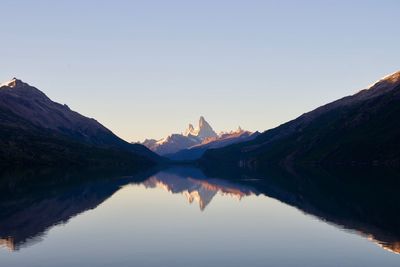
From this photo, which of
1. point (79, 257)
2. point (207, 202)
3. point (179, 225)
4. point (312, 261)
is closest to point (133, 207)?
point (207, 202)

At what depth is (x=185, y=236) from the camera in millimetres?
63062

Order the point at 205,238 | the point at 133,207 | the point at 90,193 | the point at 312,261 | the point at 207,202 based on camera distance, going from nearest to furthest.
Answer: the point at 312,261
the point at 205,238
the point at 133,207
the point at 207,202
the point at 90,193

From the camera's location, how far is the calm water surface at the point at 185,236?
159ft

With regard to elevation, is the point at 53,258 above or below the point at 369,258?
above

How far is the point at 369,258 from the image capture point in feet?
157

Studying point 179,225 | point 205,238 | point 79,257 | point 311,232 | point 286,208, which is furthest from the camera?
point 286,208

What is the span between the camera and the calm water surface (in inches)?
1907

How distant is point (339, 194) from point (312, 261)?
230 ft

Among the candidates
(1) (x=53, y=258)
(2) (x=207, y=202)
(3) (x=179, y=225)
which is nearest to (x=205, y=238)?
(3) (x=179, y=225)

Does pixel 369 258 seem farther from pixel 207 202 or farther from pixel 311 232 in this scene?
pixel 207 202

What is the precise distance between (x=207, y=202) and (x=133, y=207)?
18742 mm

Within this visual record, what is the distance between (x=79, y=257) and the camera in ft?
165

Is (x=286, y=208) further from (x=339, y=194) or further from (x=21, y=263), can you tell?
(x=21, y=263)

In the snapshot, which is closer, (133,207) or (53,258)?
(53,258)
